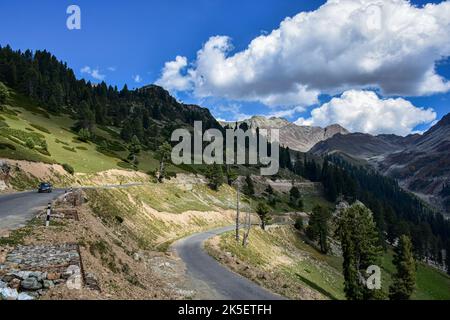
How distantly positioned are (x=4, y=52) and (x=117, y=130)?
225ft

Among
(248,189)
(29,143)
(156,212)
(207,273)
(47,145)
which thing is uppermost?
(47,145)

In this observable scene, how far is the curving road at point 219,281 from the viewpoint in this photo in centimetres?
2230

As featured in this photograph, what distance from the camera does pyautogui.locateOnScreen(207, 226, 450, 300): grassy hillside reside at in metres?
50.2

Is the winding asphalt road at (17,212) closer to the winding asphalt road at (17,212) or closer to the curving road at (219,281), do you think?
the winding asphalt road at (17,212)

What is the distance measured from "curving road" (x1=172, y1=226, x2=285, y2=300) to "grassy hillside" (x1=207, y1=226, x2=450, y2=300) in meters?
2.30

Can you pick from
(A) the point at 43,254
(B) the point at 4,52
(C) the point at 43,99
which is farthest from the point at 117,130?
(A) the point at 43,254

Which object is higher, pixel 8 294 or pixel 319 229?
pixel 8 294

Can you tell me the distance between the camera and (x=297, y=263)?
7462 cm

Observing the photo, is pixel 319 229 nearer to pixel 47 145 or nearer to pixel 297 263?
pixel 297 263

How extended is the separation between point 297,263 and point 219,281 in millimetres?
52994

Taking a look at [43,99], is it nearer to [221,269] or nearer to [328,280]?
[328,280]

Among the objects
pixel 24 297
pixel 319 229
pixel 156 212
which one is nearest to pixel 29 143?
pixel 156 212

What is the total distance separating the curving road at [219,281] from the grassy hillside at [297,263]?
2.30 meters
